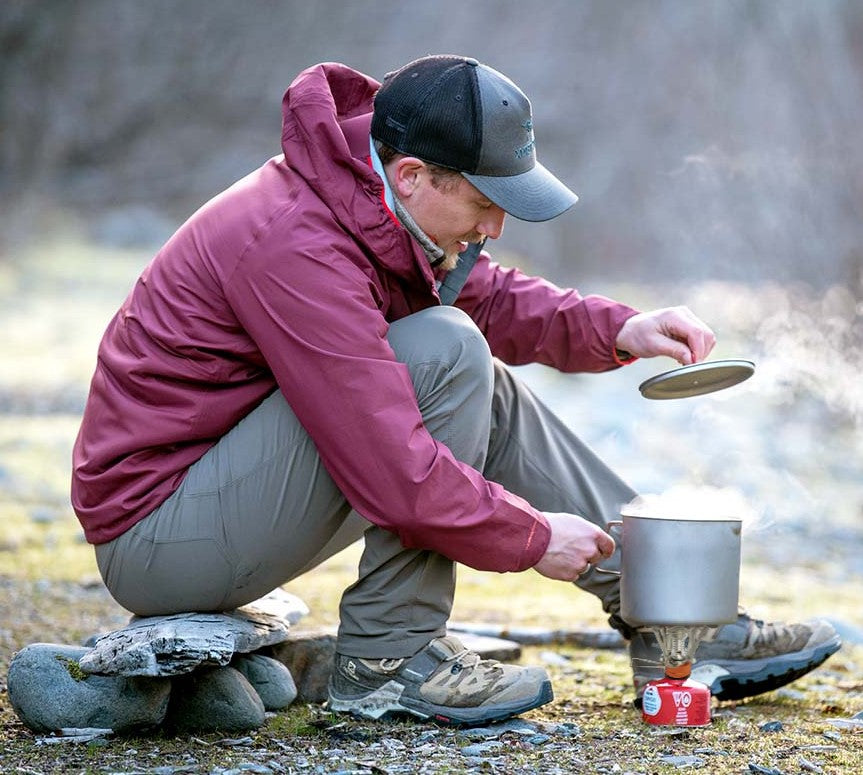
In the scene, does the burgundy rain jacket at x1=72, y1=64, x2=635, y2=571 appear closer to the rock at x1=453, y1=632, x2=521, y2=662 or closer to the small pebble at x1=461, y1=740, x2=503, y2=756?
the small pebble at x1=461, y1=740, x2=503, y2=756

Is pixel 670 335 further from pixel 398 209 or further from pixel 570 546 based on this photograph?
pixel 398 209

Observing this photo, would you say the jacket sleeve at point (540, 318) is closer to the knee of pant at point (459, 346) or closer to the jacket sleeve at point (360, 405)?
the knee of pant at point (459, 346)

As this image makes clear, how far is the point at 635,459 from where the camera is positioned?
345 inches

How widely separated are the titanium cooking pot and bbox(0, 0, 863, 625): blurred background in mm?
5043

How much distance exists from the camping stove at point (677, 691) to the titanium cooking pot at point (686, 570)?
0.31ft

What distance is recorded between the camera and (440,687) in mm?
2828

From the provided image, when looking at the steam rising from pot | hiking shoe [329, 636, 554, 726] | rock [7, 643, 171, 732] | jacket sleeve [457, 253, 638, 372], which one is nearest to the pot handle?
the steam rising from pot

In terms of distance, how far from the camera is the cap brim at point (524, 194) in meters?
2.74

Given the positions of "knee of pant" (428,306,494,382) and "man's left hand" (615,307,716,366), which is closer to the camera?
"knee of pant" (428,306,494,382)

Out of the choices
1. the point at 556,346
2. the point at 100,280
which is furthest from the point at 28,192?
the point at 556,346

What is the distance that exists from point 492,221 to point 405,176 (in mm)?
231

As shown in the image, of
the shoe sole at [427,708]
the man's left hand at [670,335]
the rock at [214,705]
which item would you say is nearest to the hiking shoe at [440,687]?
the shoe sole at [427,708]

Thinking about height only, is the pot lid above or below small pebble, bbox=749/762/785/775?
above

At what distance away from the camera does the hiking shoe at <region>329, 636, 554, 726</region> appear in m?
2.83
